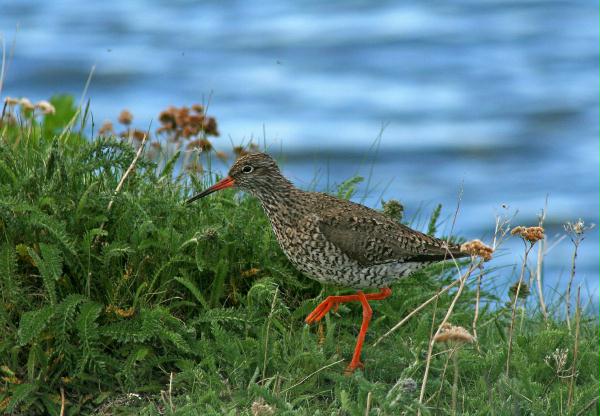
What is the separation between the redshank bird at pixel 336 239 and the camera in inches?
237

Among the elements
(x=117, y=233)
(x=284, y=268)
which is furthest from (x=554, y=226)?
(x=117, y=233)

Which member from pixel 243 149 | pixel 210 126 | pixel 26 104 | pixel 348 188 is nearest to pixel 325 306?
pixel 348 188

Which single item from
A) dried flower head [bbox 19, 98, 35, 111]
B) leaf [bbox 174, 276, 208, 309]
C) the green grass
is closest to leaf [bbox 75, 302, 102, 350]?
the green grass

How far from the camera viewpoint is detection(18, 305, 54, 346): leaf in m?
5.42

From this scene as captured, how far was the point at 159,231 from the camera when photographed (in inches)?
239

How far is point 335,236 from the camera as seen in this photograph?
6121 millimetres

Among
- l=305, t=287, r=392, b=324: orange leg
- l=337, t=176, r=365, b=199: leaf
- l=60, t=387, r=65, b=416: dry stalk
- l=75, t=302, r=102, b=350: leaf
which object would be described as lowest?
l=60, t=387, r=65, b=416: dry stalk

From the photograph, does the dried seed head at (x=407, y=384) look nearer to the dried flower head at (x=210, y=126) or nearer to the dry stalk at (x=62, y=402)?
the dry stalk at (x=62, y=402)

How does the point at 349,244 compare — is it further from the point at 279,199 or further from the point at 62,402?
the point at 62,402

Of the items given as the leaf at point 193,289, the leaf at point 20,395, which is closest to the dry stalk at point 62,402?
the leaf at point 20,395

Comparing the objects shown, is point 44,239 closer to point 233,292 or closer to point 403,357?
point 233,292

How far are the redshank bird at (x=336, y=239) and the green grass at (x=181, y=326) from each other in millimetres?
177

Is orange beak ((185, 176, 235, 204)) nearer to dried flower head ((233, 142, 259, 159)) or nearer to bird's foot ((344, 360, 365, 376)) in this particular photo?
dried flower head ((233, 142, 259, 159))

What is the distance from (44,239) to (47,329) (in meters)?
0.56
